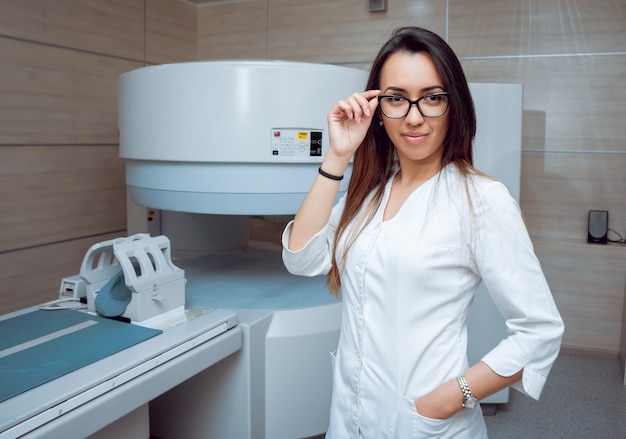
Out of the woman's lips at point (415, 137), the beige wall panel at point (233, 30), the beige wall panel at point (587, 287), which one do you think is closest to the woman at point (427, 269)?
the woman's lips at point (415, 137)

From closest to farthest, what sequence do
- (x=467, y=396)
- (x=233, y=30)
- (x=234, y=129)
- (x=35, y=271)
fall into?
1. (x=467, y=396)
2. (x=234, y=129)
3. (x=35, y=271)
4. (x=233, y=30)

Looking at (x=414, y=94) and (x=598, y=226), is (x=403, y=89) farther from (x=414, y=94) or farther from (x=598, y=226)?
(x=598, y=226)

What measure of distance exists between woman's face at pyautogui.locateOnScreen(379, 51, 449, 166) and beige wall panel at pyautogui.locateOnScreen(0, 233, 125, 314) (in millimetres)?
2256

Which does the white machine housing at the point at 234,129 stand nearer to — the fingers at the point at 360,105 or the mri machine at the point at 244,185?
the mri machine at the point at 244,185

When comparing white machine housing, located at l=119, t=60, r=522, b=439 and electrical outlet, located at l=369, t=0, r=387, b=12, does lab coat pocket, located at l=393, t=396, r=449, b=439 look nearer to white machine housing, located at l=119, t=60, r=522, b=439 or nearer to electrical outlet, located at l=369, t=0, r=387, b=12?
white machine housing, located at l=119, t=60, r=522, b=439

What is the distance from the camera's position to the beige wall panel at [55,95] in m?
2.64

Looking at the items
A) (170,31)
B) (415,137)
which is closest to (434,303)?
(415,137)

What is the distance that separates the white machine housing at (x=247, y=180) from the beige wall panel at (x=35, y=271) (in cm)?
111

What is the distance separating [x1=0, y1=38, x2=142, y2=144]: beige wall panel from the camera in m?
2.64

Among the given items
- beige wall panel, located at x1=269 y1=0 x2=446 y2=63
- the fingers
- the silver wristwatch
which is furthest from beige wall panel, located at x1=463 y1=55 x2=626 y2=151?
the silver wristwatch

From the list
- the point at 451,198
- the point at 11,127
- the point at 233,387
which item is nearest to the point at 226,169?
the point at 233,387

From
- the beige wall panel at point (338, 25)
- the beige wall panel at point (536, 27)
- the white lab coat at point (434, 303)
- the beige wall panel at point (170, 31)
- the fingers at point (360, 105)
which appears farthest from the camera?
the beige wall panel at point (170, 31)

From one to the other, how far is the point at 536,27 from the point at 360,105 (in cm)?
247

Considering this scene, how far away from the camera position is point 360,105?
1122 mm
